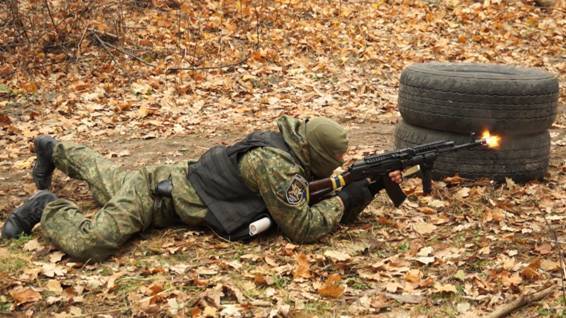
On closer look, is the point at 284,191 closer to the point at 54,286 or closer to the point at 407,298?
the point at 407,298

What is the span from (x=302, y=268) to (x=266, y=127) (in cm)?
389

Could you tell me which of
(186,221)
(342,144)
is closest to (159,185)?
(186,221)

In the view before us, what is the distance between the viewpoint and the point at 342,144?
490 cm

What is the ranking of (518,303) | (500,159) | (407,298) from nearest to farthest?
(518,303), (407,298), (500,159)

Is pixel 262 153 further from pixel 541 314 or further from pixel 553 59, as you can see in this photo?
pixel 553 59

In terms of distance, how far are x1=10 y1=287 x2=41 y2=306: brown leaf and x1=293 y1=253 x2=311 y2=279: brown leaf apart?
5.37ft

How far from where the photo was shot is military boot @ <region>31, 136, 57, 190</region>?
585 cm

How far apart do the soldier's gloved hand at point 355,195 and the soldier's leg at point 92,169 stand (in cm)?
178

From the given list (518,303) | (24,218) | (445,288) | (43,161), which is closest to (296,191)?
(445,288)

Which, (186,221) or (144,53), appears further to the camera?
(144,53)

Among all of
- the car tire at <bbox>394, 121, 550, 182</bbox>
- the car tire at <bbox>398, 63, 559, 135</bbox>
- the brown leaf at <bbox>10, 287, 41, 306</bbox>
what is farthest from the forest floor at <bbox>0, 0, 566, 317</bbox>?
the car tire at <bbox>398, 63, 559, 135</bbox>

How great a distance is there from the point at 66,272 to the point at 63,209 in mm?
631

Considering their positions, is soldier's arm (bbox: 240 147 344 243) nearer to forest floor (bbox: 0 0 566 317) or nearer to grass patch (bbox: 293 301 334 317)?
forest floor (bbox: 0 0 566 317)

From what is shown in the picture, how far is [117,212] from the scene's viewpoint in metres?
4.98
